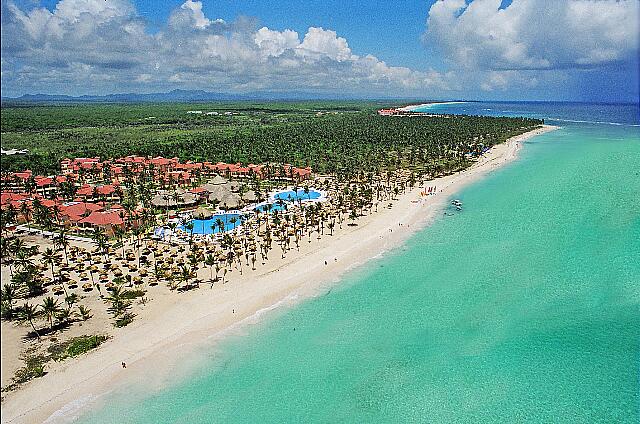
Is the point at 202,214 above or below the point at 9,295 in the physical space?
below

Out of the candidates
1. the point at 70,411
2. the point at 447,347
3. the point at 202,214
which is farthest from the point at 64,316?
the point at 447,347

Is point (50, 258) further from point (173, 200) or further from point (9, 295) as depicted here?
point (173, 200)

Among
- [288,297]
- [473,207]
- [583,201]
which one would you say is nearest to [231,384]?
[288,297]

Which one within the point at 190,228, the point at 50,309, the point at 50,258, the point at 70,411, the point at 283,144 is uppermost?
the point at 283,144

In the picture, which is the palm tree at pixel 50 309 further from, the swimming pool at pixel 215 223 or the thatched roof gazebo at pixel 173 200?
the thatched roof gazebo at pixel 173 200

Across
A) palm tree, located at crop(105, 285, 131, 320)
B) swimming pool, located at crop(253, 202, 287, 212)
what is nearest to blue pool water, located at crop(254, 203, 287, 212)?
swimming pool, located at crop(253, 202, 287, 212)

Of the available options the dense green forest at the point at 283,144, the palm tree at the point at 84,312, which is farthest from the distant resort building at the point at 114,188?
the palm tree at the point at 84,312
